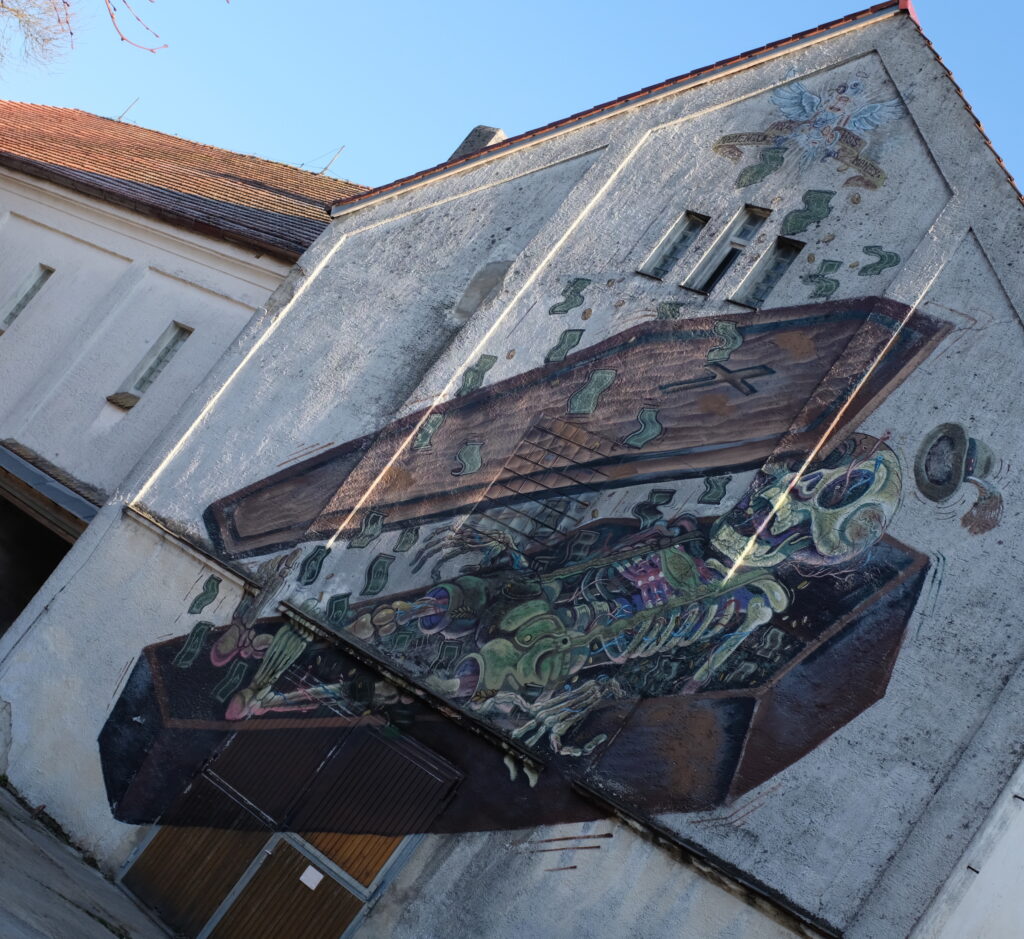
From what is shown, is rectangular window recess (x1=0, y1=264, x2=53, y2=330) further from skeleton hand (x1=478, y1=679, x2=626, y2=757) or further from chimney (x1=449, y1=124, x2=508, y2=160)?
skeleton hand (x1=478, y1=679, x2=626, y2=757)

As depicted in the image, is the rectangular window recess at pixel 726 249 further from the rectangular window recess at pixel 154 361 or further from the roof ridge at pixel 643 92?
the rectangular window recess at pixel 154 361

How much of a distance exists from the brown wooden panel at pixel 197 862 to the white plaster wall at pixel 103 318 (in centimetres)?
557

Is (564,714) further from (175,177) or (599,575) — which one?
(175,177)

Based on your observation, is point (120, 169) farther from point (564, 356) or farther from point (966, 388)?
point (966, 388)

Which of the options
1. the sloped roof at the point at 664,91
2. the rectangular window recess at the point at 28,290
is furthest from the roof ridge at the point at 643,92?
the rectangular window recess at the point at 28,290

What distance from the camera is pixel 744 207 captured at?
1273cm

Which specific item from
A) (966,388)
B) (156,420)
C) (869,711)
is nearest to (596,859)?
(869,711)

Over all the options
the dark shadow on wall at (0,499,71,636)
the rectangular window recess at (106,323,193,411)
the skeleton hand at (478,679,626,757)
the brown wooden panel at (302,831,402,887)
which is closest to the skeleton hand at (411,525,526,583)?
the skeleton hand at (478,679,626,757)

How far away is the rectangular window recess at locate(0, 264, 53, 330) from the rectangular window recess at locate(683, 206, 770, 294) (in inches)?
446

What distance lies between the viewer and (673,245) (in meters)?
12.9

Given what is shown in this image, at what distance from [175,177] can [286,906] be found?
12721 mm

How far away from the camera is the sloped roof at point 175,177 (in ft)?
55.4

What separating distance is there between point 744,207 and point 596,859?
687cm

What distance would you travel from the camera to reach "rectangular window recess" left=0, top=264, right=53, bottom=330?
19.0 metres
